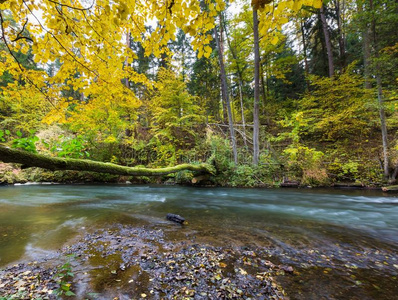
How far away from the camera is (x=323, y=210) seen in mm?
5262

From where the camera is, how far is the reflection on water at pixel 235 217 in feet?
11.0

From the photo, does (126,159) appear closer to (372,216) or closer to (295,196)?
(295,196)

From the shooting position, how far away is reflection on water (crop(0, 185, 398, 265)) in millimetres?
3349

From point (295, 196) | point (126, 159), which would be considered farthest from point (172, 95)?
point (295, 196)

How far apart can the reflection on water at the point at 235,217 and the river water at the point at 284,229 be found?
0.02 m

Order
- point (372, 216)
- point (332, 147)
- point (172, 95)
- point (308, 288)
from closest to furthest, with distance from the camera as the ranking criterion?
1. point (308, 288)
2. point (372, 216)
3. point (332, 147)
4. point (172, 95)

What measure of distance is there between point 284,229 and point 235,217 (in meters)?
1.28

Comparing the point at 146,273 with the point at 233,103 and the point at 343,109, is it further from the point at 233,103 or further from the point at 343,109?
the point at 233,103

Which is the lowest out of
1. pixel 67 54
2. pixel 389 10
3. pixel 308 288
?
pixel 308 288

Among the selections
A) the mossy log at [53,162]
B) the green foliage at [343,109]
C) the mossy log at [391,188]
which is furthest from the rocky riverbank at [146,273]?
the green foliage at [343,109]

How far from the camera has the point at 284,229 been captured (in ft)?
12.4

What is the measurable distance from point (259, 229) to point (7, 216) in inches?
255

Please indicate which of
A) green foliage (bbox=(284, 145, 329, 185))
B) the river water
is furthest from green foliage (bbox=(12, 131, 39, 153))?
green foliage (bbox=(284, 145, 329, 185))

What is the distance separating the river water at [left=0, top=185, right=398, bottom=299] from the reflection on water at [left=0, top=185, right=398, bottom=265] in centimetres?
2
